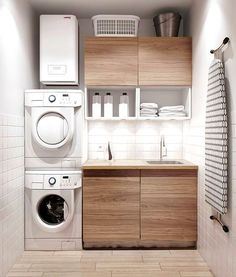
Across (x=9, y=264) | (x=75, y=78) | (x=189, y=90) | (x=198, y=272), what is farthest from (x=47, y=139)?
(x=198, y=272)

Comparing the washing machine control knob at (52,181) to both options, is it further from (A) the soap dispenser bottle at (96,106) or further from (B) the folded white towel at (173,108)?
(B) the folded white towel at (173,108)

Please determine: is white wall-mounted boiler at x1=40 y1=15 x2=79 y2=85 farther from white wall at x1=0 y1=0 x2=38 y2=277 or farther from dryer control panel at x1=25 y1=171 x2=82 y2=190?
dryer control panel at x1=25 y1=171 x2=82 y2=190

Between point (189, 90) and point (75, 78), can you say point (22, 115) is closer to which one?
point (75, 78)

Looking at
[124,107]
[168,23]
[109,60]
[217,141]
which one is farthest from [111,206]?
[168,23]

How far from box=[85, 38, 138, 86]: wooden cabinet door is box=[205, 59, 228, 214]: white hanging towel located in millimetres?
1160

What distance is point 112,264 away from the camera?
3.08 m

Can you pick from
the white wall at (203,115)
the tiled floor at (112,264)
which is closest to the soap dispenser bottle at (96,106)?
the white wall at (203,115)

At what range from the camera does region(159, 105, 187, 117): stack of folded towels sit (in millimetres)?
3775

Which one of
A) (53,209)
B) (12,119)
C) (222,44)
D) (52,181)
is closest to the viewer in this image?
(222,44)

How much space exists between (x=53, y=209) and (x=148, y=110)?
4.90 ft

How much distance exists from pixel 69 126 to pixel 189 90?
139 centimetres

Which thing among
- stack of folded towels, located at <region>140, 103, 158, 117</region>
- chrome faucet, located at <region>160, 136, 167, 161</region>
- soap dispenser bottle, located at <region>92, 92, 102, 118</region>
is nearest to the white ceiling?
soap dispenser bottle, located at <region>92, 92, 102, 118</region>

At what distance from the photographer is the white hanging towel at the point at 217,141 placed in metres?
2.40

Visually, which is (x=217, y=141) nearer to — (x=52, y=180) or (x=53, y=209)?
(x=52, y=180)
